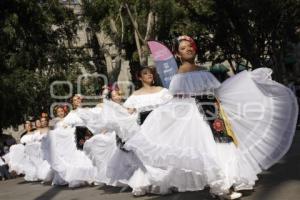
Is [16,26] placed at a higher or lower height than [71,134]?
higher

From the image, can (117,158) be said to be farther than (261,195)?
Yes

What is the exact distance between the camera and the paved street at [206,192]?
662 cm

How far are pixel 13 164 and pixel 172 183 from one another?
859 centimetres

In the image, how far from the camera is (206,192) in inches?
291

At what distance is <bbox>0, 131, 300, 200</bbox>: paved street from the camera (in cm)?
662

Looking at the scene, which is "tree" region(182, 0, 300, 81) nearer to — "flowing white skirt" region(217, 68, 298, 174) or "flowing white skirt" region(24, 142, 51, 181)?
"flowing white skirt" region(24, 142, 51, 181)

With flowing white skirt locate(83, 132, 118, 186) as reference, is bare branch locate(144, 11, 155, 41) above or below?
above

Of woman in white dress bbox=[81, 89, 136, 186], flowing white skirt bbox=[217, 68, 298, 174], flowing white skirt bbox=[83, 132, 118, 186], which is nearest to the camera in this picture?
flowing white skirt bbox=[217, 68, 298, 174]

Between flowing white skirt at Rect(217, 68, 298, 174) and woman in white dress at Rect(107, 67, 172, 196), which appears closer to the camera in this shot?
flowing white skirt at Rect(217, 68, 298, 174)

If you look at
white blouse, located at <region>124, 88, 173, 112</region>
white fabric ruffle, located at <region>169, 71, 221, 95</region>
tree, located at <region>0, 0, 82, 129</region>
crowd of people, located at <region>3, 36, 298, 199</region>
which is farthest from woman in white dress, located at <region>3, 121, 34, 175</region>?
white fabric ruffle, located at <region>169, 71, 221, 95</region>

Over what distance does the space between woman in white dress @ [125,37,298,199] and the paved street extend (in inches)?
13.4

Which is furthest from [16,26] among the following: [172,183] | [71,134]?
[172,183]

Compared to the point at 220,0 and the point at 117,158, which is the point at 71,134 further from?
the point at 220,0

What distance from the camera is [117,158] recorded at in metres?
8.63
